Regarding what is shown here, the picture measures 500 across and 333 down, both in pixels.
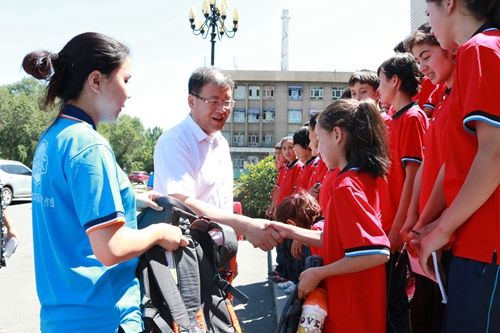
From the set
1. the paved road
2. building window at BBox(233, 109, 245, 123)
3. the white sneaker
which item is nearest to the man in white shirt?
the paved road

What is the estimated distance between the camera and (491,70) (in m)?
1.56

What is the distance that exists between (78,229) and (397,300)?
1.70 meters

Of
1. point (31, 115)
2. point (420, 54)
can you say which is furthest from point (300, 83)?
point (420, 54)

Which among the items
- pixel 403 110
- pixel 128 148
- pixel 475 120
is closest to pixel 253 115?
pixel 128 148

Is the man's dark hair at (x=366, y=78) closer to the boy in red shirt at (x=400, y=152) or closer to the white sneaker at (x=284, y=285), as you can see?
the boy in red shirt at (x=400, y=152)

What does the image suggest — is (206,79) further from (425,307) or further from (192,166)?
(425,307)

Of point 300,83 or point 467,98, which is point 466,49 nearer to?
point 467,98

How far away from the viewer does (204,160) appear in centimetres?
292

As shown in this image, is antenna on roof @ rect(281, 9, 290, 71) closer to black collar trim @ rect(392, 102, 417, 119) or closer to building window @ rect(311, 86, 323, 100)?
building window @ rect(311, 86, 323, 100)

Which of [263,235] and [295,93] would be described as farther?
[295,93]

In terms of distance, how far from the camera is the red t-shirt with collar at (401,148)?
3018mm

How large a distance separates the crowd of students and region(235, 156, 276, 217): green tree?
10.7 m

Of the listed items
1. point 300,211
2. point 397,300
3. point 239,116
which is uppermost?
point 239,116

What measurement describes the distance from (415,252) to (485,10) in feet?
3.49
